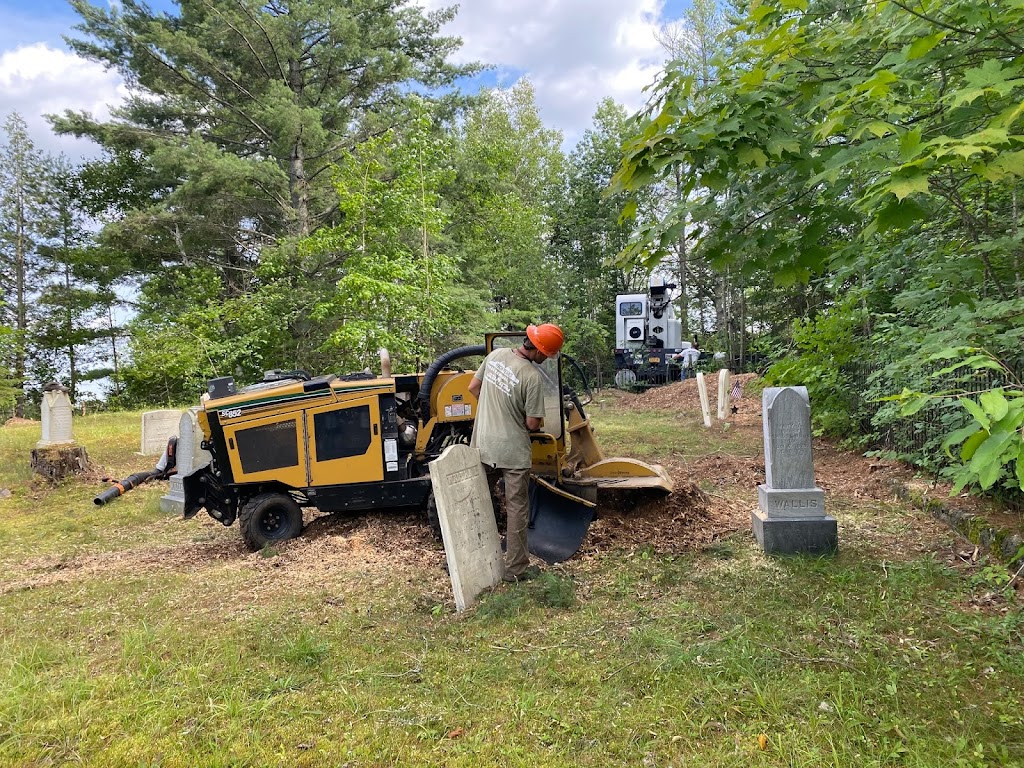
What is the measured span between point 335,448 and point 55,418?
6203 mm

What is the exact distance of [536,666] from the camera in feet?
10.7

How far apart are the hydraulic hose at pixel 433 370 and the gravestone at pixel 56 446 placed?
21.1ft

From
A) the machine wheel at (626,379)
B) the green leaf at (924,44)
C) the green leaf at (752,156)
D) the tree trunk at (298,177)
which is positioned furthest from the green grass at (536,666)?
the machine wheel at (626,379)

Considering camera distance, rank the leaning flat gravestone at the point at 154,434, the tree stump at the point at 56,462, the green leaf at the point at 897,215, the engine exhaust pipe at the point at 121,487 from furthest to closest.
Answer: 1. the leaning flat gravestone at the point at 154,434
2. the tree stump at the point at 56,462
3. the engine exhaust pipe at the point at 121,487
4. the green leaf at the point at 897,215

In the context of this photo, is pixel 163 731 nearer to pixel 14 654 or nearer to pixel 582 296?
pixel 14 654

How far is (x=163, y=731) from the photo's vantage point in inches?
109

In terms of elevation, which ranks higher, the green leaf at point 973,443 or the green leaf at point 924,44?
the green leaf at point 924,44

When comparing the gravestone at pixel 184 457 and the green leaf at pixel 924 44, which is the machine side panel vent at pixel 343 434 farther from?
the green leaf at pixel 924 44

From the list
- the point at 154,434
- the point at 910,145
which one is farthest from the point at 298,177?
the point at 910,145

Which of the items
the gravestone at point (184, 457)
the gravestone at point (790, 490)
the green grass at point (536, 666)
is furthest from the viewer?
the gravestone at point (184, 457)

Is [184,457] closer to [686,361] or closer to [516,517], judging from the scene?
[516,517]

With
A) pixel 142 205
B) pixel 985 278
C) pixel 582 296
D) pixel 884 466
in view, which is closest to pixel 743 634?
pixel 985 278

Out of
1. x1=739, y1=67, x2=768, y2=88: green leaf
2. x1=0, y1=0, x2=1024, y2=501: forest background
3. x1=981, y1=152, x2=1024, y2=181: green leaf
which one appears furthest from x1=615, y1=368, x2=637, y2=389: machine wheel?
x1=981, y1=152, x2=1024, y2=181: green leaf

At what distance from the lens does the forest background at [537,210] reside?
3.09m
